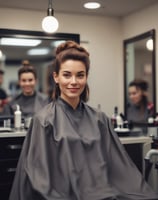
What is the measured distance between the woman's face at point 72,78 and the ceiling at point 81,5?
1503 millimetres

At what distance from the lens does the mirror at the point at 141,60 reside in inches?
138

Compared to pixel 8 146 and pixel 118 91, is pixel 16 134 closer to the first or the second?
pixel 8 146

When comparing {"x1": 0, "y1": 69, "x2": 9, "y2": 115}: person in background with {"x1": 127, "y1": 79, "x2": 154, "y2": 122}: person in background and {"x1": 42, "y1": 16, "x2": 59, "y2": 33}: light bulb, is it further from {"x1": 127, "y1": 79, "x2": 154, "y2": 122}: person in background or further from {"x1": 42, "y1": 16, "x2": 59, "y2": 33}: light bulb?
{"x1": 127, "y1": 79, "x2": 154, "y2": 122}: person in background

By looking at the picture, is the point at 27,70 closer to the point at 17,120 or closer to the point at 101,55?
the point at 17,120

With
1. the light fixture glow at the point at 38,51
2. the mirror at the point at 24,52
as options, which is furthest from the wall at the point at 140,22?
the light fixture glow at the point at 38,51

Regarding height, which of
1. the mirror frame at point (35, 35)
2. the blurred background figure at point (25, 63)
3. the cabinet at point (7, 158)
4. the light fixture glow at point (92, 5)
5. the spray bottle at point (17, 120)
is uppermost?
the light fixture glow at point (92, 5)

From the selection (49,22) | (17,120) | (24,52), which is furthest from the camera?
(24,52)

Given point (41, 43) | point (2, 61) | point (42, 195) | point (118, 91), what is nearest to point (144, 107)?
point (118, 91)

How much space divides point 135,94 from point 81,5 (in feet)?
3.59

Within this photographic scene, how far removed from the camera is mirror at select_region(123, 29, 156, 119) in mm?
3512

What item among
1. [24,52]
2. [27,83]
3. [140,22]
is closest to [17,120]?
[27,83]

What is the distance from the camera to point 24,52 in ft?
11.7

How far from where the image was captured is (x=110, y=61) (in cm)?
403

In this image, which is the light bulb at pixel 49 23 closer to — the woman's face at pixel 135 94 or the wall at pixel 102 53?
the wall at pixel 102 53
